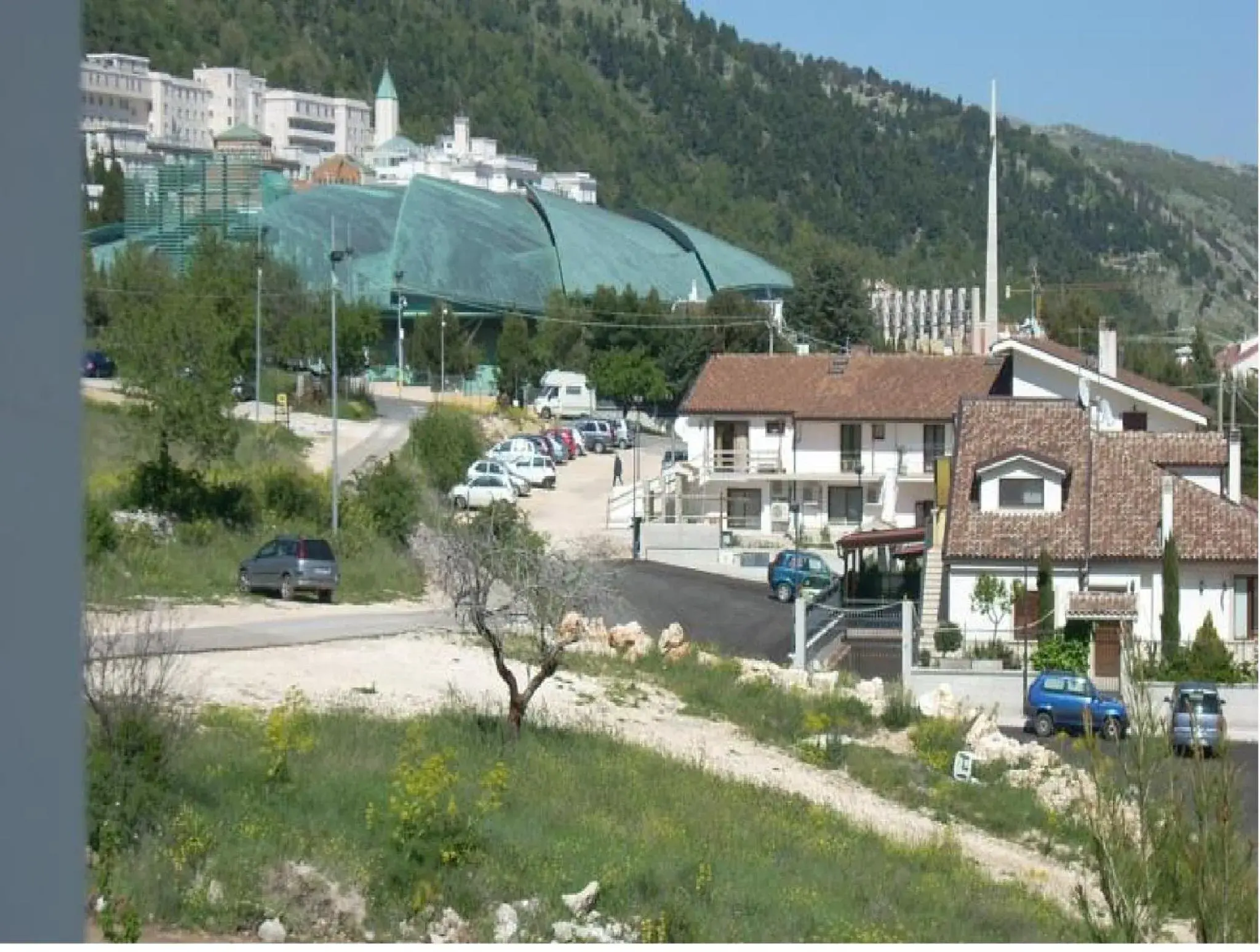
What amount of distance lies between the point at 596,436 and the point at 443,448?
36.6ft

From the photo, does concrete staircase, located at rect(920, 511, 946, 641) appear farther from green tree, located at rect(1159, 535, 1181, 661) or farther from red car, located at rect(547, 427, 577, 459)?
red car, located at rect(547, 427, 577, 459)

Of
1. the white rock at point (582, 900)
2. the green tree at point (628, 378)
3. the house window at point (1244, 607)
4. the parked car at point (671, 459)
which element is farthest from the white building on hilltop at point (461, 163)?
the white rock at point (582, 900)

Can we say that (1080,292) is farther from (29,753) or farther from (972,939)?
(29,753)

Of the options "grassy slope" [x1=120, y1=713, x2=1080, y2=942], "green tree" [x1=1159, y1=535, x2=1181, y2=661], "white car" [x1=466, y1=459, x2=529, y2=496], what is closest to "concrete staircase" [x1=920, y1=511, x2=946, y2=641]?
"green tree" [x1=1159, y1=535, x2=1181, y2=661]

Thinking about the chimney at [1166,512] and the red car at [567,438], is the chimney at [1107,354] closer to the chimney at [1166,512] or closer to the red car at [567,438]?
the chimney at [1166,512]

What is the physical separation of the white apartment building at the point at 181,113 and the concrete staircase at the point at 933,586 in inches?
3866

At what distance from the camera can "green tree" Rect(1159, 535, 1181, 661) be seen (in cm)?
2155

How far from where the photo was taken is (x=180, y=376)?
24.1 meters

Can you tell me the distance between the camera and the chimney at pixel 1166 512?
2314 centimetres

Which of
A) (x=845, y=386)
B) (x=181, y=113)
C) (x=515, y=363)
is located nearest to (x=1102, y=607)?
(x=845, y=386)

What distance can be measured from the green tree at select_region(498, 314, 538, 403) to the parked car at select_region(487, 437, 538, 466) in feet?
43.8

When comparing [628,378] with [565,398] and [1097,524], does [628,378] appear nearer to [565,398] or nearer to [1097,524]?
[565,398]

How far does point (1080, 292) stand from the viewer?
63938mm

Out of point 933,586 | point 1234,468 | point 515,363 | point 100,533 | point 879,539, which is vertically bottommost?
point 933,586
